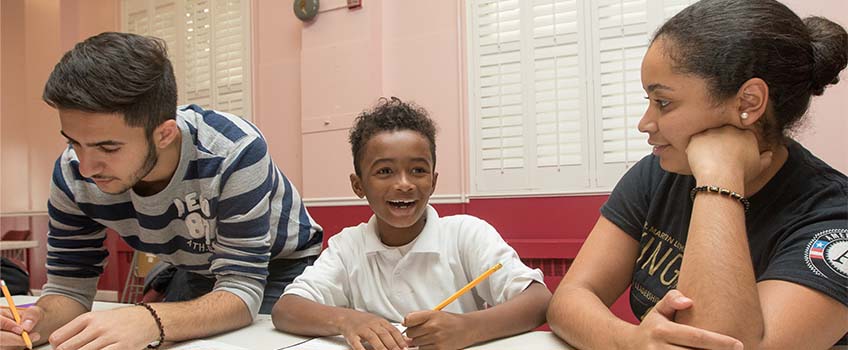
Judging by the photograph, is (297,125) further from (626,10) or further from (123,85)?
(123,85)

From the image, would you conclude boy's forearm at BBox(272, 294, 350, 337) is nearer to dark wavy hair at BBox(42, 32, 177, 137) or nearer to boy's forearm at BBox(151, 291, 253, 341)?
boy's forearm at BBox(151, 291, 253, 341)

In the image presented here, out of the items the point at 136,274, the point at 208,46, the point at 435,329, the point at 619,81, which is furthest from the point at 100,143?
the point at 136,274

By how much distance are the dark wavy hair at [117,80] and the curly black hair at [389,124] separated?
469 mm

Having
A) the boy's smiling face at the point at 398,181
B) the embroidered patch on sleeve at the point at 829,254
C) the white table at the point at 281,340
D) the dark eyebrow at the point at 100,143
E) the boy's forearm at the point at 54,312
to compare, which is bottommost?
the white table at the point at 281,340

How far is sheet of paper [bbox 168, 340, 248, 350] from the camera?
3.39 feet

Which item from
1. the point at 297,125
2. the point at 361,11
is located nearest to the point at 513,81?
the point at 361,11

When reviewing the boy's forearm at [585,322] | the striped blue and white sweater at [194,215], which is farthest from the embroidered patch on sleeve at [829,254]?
the striped blue and white sweater at [194,215]

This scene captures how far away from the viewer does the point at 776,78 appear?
2.99ft

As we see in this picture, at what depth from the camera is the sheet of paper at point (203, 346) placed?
1033mm

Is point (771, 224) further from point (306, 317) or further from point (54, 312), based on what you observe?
point (54, 312)

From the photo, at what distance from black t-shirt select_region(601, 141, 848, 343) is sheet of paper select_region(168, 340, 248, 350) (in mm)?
740

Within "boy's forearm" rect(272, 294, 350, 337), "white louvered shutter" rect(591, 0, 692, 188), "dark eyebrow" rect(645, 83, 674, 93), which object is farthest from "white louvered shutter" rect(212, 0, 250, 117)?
"dark eyebrow" rect(645, 83, 674, 93)

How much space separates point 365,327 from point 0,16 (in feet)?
17.7

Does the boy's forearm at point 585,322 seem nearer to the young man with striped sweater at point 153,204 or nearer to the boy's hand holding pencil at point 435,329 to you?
the boy's hand holding pencil at point 435,329
